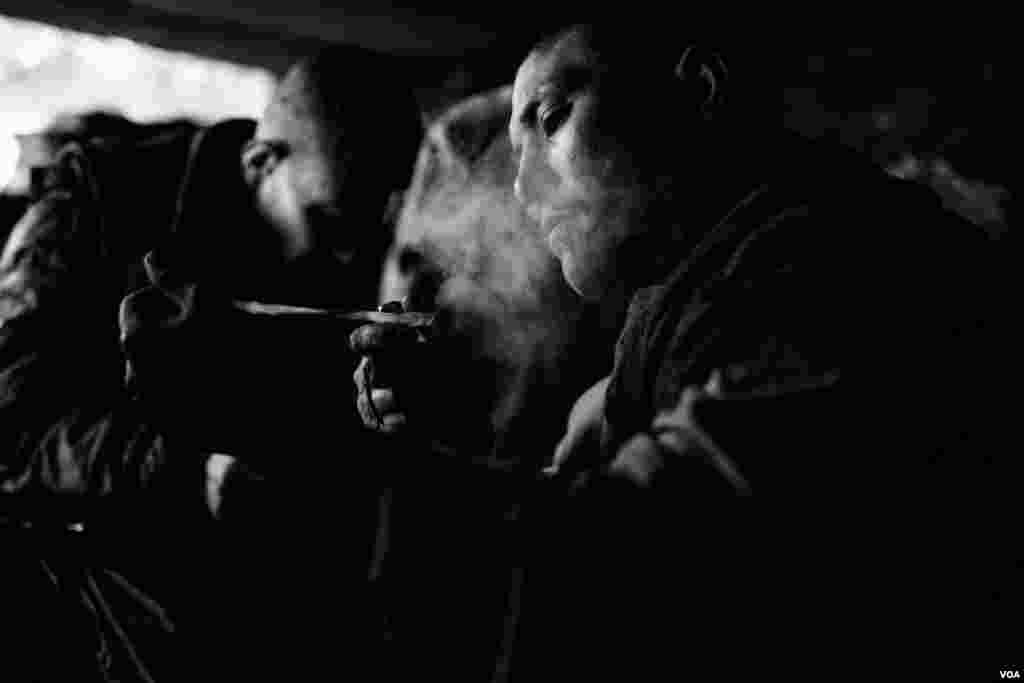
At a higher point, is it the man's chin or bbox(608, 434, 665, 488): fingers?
bbox(608, 434, 665, 488): fingers

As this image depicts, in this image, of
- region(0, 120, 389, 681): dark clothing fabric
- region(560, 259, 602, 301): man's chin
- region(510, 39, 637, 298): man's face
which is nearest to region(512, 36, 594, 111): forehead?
region(510, 39, 637, 298): man's face

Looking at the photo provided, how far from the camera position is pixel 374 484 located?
38.7 inches

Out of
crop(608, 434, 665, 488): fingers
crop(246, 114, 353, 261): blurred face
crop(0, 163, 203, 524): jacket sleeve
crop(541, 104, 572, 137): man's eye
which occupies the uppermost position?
crop(541, 104, 572, 137): man's eye

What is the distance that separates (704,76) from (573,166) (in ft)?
0.92

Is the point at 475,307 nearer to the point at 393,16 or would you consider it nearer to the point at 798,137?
the point at 798,137

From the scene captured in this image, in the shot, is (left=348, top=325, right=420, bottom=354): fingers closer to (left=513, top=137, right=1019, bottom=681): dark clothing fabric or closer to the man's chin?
the man's chin

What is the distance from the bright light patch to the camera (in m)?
2.64

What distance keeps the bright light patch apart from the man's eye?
5.86ft

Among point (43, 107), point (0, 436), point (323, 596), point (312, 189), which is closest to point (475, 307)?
point (312, 189)

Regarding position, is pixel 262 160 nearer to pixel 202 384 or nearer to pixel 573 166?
pixel 202 384

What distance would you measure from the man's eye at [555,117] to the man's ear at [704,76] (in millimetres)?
204

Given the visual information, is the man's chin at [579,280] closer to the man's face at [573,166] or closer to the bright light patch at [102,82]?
the man's face at [573,166]

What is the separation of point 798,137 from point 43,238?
196 cm

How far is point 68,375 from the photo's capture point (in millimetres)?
2271
